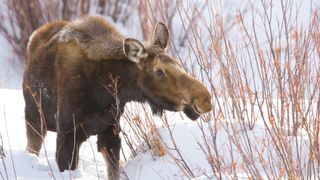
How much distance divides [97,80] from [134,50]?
16.6 inches

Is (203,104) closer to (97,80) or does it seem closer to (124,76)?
(124,76)

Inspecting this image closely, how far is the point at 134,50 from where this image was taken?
5238mm

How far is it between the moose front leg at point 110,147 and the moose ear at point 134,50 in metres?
0.81

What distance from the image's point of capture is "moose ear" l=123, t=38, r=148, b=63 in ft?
17.0

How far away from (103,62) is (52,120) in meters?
0.80

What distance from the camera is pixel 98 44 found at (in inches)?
216

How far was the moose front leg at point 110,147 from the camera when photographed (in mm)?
5817

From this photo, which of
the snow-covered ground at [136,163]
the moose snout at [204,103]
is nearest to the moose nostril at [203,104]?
the moose snout at [204,103]

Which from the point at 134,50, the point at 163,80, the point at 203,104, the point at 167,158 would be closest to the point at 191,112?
the point at 203,104

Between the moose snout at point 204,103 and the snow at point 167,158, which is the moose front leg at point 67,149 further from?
the moose snout at point 204,103

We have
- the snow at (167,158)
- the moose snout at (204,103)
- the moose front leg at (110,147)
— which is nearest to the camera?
the moose snout at (204,103)

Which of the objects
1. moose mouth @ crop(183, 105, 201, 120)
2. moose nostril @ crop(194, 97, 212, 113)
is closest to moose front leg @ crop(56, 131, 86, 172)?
moose mouth @ crop(183, 105, 201, 120)

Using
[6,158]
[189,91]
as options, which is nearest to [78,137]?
[6,158]

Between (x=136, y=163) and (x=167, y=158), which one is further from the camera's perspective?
(x=136, y=163)
